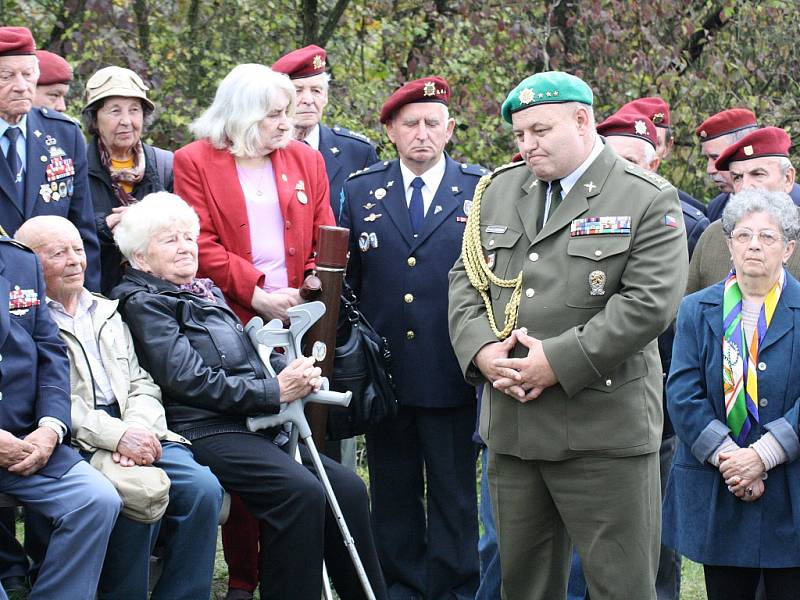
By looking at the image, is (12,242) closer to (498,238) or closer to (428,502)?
(498,238)

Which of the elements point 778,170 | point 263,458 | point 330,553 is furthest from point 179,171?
point 778,170

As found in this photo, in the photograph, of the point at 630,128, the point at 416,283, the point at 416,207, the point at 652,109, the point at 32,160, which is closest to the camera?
the point at 32,160

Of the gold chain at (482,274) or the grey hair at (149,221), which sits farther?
the grey hair at (149,221)

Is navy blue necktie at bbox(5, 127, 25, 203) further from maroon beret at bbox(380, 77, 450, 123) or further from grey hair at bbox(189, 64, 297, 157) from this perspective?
maroon beret at bbox(380, 77, 450, 123)

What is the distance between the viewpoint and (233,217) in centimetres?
525

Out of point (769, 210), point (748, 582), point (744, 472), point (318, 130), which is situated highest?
point (318, 130)

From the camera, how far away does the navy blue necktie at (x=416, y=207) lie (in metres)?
5.43

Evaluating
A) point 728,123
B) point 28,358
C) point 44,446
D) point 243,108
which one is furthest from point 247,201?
point 728,123

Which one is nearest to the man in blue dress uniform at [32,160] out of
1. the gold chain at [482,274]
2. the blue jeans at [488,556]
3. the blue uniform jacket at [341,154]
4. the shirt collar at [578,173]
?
the blue uniform jacket at [341,154]

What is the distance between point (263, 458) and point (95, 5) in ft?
16.0

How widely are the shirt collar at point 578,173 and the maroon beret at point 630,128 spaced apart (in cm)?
138

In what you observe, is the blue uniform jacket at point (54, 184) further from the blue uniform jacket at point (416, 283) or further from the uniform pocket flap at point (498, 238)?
the uniform pocket flap at point (498, 238)

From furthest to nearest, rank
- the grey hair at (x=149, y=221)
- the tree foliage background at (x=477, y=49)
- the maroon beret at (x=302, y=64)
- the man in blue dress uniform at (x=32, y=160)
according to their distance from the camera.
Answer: the tree foliage background at (x=477, y=49), the maroon beret at (x=302, y=64), the man in blue dress uniform at (x=32, y=160), the grey hair at (x=149, y=221)

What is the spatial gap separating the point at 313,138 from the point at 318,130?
0.07m
